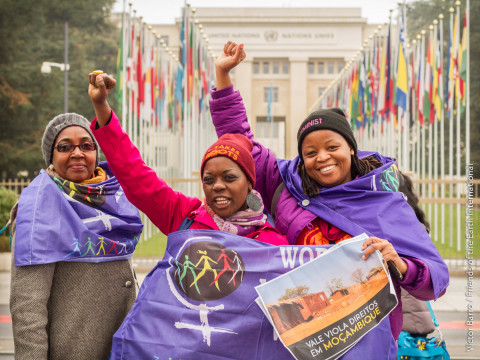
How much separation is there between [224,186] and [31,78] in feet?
87.6

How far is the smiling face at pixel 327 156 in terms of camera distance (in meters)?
2.54

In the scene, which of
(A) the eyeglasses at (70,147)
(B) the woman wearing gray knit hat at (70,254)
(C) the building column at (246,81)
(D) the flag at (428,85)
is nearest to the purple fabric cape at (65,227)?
(B) the woman wearing gray knit hat at (70,254)

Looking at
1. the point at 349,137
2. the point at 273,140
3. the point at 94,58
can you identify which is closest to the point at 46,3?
the point at 94,58

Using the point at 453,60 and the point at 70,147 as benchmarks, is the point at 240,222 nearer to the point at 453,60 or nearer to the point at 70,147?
the point at 70,147

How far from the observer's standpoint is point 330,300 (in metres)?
2.27

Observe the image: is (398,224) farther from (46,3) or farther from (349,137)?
(46,3)

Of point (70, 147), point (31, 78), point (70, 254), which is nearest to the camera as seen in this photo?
point (70, 254)

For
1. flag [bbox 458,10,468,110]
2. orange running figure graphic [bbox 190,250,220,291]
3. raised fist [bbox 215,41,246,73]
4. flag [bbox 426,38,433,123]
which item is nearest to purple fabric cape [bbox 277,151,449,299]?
orange running figure graphic [bbox 190,250,220,291]

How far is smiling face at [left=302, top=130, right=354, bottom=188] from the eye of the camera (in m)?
2.54

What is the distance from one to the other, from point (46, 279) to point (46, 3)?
29923 mm

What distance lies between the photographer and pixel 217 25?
45844 millimetres

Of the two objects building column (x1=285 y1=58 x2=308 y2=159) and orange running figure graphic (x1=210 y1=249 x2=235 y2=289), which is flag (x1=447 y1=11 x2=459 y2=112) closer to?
orange running figure graphic (x1=210 y1=249 x2=235 y2=289)

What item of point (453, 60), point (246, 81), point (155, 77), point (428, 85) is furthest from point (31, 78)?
point (246, 81)

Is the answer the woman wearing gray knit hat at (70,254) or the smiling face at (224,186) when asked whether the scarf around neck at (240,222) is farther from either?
the woman wearing gray knit hat at (70,254)
